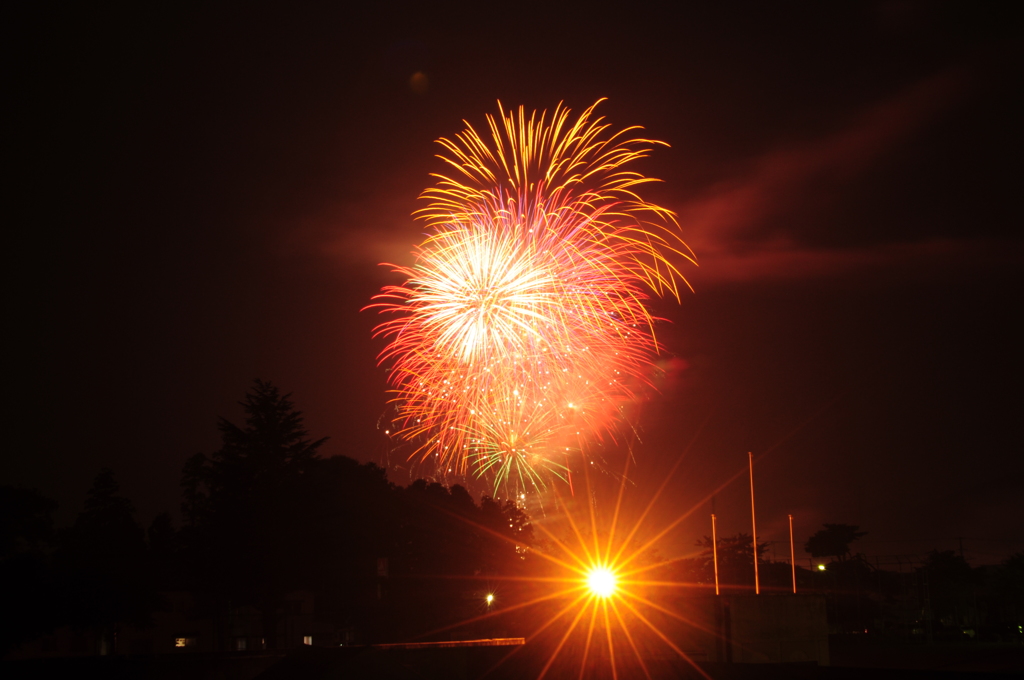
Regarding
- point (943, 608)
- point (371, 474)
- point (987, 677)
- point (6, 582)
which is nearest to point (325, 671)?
point (6, 582)

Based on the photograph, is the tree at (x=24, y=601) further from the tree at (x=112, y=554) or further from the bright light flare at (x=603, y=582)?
the bright light flare at (x=603, y=582)

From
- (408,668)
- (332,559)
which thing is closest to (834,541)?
(332,559)

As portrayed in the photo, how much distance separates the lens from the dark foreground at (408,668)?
11.8 metres

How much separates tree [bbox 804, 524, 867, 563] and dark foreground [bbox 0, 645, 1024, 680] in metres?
74.2

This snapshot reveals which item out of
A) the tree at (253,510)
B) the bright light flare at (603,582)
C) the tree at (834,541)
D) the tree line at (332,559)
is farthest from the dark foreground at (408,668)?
the tree at (834,541)

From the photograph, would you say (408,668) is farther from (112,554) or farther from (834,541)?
(834,541)

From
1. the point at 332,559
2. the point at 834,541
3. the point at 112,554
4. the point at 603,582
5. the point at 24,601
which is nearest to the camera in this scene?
the point at 24,601

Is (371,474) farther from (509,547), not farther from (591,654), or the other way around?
(591,654)

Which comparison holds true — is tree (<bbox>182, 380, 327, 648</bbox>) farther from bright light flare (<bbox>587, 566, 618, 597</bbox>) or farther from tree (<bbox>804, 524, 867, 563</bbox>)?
tree (<bbox>804, 524, 867, 563</bbox>)

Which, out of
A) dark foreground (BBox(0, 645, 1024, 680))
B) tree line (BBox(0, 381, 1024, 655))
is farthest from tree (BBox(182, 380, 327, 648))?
dark foreground (BBox(0, 645, 1024, 680))

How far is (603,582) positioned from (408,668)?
11.9m

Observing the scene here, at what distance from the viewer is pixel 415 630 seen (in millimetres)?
53750

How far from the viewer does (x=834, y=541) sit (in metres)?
91.0

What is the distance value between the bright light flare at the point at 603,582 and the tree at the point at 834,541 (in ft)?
212
